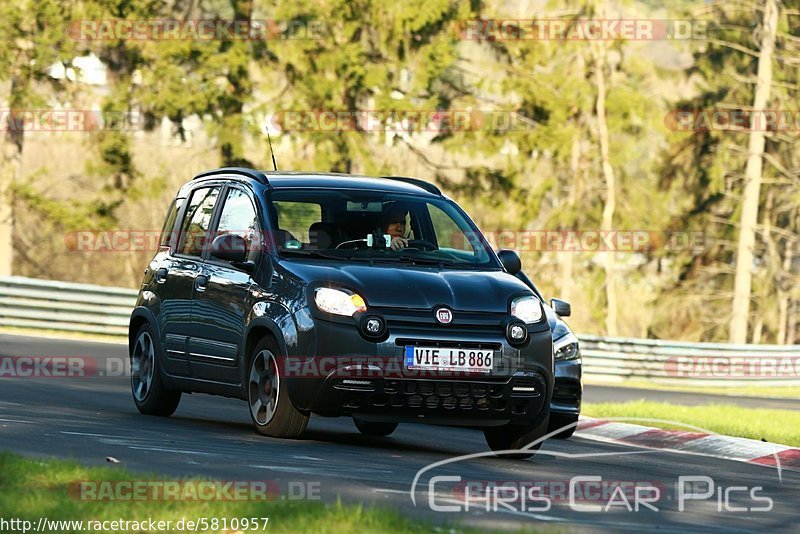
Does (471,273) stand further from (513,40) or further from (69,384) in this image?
(513,40)

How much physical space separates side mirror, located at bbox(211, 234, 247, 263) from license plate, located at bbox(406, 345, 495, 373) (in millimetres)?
1626

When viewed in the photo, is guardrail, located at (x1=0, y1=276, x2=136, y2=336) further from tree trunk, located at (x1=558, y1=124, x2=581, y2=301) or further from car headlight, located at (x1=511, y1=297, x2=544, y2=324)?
tree trunk, located at (x1=558, y1=124, x2=581, y2=301)

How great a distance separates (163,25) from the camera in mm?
37406

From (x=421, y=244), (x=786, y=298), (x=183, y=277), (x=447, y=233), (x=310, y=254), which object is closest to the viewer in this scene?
(x=310, y=254)

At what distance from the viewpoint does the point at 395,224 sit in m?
11.6

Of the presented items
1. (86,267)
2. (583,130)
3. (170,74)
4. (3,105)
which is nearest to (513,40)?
(583,130)

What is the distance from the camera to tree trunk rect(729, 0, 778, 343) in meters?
45.5

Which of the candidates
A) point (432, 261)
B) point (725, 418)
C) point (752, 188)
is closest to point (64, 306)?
point (725, 418)

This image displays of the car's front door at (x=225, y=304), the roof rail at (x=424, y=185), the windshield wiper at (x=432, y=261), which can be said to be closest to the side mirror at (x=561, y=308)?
the roof rail at (x=424, y=185)

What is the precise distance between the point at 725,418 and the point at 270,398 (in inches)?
338

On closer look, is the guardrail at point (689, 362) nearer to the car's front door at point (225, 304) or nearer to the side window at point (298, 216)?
the car's front door at point (225, 304)

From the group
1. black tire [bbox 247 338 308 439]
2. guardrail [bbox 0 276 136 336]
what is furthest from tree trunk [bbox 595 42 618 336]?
black tire [bbox 247 338 308 439]

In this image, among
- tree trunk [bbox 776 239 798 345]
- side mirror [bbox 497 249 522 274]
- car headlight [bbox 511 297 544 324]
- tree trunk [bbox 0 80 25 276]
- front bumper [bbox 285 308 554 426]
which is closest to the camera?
front bumper [bbox 285 308 554 426]

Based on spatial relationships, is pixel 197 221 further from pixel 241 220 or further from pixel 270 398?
pixel 270 398
